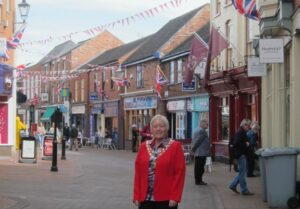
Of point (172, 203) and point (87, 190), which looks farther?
point (87, 190)

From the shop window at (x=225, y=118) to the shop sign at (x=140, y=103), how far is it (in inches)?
472

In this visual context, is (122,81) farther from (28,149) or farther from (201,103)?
(28,149)

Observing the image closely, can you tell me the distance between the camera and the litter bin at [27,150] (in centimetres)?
2434

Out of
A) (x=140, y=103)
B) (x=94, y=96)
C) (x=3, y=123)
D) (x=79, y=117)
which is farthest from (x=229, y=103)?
(x=79, y=117)

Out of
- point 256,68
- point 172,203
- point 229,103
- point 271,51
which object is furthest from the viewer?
point 229,103

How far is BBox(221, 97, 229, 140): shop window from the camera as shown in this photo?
29.0m

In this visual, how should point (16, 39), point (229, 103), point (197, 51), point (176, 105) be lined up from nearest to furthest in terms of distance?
1. point (16, 39)
2. point (197, 51)
3. point (229, 103)
4. point (176, 105)

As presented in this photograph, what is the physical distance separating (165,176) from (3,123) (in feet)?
71.4

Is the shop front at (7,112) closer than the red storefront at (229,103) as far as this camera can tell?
No

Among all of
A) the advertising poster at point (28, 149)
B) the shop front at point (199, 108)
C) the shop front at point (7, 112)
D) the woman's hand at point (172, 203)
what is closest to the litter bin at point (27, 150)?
the advertising poster at point (28, 149)

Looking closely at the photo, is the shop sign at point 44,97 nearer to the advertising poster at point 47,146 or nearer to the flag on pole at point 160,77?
the flag on pole at point 160,77

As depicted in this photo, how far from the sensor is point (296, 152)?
11.8m

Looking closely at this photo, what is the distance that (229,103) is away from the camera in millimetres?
28391

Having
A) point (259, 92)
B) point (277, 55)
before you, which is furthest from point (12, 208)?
point (259, 92)
